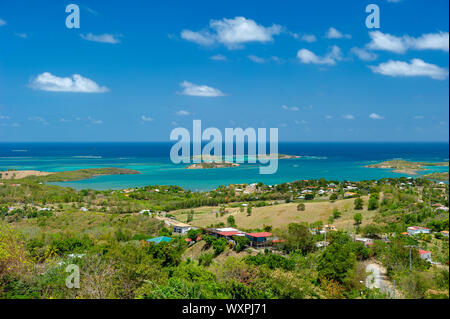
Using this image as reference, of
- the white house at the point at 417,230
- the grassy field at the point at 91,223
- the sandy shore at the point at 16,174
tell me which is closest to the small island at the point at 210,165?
the sandy shore at the point at 16,174

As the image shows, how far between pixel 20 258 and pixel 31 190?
20.1 metres

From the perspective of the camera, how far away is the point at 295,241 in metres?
11.3

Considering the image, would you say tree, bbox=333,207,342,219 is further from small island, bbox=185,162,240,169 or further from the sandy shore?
small island, bbox=185,162,240,169

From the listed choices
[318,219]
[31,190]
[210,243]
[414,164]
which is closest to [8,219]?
[31,190]

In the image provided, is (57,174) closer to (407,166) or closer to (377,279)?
(377,279)

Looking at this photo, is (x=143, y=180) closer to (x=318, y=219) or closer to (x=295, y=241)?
(x=318, y=219)

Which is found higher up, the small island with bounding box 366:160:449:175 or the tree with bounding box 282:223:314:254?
the small island with bounding box 366:160:449:175

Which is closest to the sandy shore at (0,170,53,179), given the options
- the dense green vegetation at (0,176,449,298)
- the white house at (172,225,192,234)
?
the dense green vegetation at (0,176,449,298)

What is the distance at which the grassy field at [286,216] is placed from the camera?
16853 mm

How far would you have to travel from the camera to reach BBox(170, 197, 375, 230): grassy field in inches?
664

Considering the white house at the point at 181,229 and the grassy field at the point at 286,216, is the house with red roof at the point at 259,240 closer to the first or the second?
the grassy field at the point at 286,216

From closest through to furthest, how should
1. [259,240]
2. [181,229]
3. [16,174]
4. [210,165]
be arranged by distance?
[259,240] < [181,229] < [16,174] < [210,165]

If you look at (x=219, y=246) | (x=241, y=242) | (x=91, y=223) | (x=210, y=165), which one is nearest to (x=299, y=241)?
(x=241, y=242)

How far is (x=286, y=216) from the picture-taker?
1817 cm
